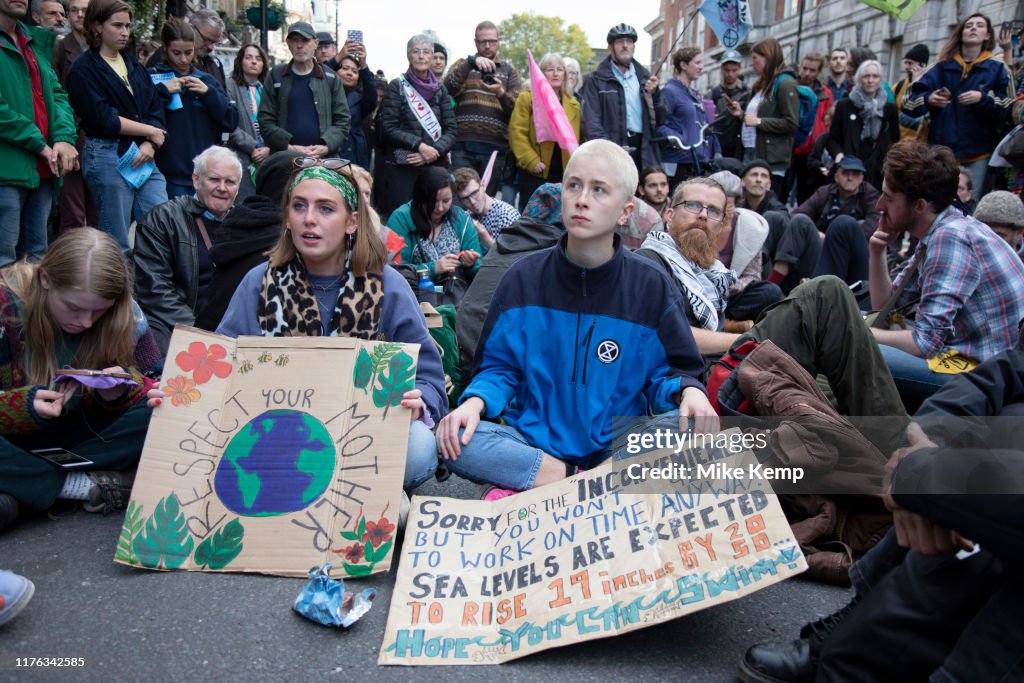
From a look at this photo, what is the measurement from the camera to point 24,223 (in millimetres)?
5273

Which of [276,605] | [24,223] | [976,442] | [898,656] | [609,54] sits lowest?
[276,605]

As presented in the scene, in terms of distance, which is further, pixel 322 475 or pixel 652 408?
pixel 652 408

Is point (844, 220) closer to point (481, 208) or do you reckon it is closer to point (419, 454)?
point (481, 208)

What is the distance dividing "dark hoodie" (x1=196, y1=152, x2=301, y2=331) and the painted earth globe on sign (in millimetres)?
1304

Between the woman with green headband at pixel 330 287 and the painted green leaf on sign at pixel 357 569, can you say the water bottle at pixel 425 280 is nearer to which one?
the woman with green headband at pixel 330 287

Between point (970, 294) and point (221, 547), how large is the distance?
327 cm

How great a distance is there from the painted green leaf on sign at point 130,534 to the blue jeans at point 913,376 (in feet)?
10.3

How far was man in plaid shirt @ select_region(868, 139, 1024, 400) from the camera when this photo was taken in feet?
12.9

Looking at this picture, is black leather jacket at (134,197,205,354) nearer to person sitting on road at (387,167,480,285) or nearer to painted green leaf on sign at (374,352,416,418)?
person sitting on road at (387,167,480,285)

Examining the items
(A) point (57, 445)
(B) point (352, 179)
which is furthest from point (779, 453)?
(A) point (57, 445)

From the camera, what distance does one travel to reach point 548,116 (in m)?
7.93

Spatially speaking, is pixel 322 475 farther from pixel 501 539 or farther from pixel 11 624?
pixel 11 624

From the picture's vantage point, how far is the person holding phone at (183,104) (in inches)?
255

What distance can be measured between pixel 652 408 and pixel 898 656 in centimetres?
133
